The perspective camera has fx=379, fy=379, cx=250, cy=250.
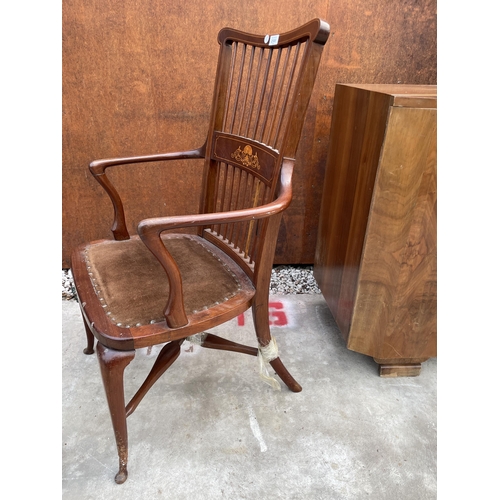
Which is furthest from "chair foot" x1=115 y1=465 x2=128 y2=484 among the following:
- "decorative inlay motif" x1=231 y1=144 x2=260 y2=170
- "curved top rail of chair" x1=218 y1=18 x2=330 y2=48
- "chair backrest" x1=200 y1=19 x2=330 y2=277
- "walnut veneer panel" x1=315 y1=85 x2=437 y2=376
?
"curved top rail of chair" x1=218 y1=18 x2=330 y2=48

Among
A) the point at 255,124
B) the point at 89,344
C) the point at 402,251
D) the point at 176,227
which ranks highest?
the point at 255,124

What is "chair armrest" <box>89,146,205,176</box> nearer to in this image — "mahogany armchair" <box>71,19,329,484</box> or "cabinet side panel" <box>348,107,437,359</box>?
"mahogany armchair" <box>71,19,329,484</box>

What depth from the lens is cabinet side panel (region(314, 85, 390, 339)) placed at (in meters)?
1.30

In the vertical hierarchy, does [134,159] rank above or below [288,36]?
below

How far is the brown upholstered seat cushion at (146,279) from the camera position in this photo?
1085 millimetres

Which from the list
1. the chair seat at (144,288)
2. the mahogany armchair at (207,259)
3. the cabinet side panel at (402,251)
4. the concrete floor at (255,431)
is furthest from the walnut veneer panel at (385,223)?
the chair seat at (144,288)

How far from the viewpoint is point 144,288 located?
116cm

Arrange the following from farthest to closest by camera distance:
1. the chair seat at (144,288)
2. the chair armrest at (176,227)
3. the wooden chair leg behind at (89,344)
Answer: the wooden chair leg behind at (89,344) < the chair seat at (144,288) < the chair armrest at (176,227)

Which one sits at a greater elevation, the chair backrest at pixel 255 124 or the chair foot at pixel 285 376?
the chair backrest at pixel 255 124

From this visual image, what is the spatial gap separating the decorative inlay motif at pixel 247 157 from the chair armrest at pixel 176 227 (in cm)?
19

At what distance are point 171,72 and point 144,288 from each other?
117cm

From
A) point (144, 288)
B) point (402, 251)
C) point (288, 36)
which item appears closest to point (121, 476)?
point (144, 288)

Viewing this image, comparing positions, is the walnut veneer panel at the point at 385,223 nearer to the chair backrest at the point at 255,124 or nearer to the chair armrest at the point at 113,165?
the chair backrest at the point at 255,124

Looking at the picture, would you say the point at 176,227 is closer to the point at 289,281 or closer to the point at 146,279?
the point at 146,279
